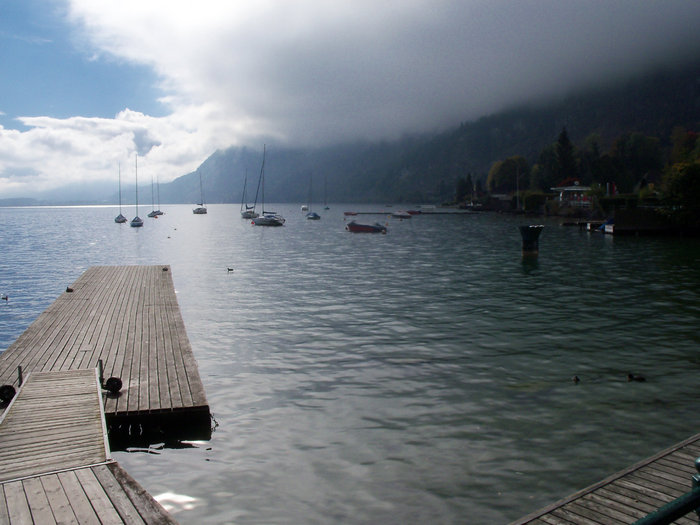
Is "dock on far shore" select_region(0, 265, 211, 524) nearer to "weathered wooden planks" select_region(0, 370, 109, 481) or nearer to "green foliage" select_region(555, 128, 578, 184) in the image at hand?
"weathered wooden planks" select_region(0, 370, 109, 481)

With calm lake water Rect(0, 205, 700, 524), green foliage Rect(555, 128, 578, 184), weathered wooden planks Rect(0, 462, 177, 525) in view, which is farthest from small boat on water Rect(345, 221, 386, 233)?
green foliage Rect(555, 128, 578, 184)

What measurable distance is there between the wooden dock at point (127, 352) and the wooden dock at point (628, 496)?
8303mm

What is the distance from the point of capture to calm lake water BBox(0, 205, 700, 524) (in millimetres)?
11289

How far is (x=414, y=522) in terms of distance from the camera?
10172 millimetres

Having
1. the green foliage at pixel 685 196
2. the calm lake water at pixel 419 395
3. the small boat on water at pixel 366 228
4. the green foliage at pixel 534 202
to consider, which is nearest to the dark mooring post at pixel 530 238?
the calm lake water at pixel 419 395

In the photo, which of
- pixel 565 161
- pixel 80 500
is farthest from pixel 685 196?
pixel 565 161

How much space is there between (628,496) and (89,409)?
36.3ft

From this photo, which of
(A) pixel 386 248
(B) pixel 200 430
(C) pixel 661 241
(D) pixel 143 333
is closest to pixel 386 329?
(D) pixel 143 333

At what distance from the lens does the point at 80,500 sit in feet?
28.1

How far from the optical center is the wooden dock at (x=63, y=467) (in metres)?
8.21

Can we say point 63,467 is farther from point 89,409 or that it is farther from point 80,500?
point 89,409

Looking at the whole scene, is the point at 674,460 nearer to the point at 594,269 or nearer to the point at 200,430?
the point at 200,430

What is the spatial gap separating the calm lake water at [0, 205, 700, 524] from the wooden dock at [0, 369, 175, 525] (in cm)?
161

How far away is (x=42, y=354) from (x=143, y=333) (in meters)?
3.75
